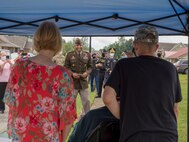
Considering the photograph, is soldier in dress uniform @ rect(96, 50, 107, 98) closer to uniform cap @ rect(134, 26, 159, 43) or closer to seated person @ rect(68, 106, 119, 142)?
seated person @ rect(68, 106, 119, 142)

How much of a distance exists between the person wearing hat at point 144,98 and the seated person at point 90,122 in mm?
174

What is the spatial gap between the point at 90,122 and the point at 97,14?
7.06 ft

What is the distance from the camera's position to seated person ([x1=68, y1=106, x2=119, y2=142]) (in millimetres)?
2527

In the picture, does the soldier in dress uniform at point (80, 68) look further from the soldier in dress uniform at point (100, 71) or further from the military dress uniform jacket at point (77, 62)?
the soldier in dress uniform at point (100, 71)

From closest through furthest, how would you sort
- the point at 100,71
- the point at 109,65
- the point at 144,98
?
the point at 144,98, the point at 100,71, the point at 109,65

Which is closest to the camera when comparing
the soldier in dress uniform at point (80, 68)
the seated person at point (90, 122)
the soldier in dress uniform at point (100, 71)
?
the seated person at point (90, 122)

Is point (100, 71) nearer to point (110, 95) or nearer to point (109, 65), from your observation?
point (109, 65)

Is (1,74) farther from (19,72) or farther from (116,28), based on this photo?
(19,72)

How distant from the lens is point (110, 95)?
2330mm

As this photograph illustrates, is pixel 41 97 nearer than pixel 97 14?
Yes

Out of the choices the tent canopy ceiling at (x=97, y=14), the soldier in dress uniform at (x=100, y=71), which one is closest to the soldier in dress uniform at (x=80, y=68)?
the tent canopy ceiling at (x=97, y=14)

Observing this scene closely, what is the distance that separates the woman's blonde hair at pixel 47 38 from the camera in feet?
7.91

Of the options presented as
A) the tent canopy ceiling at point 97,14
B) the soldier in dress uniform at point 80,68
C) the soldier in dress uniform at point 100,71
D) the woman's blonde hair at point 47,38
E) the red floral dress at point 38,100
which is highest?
the tent canopy ceiling at point 97,14

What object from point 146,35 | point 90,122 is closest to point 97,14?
point 146,35
